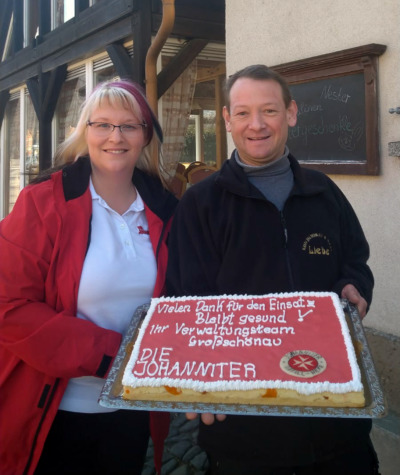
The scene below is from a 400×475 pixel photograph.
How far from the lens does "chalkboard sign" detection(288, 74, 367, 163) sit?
3.72 metres

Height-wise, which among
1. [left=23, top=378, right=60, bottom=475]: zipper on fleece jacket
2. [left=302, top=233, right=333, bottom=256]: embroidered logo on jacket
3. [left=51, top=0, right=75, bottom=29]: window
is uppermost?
[left=51, top=0, right=75, bottom=29]: window

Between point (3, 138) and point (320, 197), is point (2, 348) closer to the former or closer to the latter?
point (320, 197)

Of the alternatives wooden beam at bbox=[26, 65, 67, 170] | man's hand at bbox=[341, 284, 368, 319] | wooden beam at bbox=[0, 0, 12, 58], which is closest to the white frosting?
man's hand at bbox=[341, 284, 368, 319]

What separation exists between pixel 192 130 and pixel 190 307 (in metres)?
7.02

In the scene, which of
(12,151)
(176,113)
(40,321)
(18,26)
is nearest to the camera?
(40,321)

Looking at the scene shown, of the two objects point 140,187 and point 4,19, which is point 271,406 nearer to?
point 140,187

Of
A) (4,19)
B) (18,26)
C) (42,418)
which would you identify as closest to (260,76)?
(42,418)

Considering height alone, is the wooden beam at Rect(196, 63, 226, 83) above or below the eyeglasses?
above

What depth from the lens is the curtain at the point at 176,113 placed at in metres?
6.49

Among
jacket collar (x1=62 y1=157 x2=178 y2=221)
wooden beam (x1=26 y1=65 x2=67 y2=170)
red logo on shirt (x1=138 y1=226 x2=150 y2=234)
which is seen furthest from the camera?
wooden beam (x1=26 y1=65 x2=67 y2=170)

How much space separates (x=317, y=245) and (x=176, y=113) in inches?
192

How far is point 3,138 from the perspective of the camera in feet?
36.4

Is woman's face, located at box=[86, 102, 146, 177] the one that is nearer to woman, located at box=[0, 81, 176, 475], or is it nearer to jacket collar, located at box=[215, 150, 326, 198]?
woman, located at box=[0, 81, 176, 475]

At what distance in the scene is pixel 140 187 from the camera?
7.63ft
